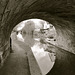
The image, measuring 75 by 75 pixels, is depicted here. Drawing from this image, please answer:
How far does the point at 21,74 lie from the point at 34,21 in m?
28.8

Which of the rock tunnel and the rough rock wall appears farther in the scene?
the rock tunnel

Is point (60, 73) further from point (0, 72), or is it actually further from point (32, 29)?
point (32, 29)

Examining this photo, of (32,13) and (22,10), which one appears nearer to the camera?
(22,10)

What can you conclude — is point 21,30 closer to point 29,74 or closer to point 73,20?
point 73,20

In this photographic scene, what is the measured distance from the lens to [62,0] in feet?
12.2

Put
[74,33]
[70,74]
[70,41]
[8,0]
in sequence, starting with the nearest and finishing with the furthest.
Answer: [8,0], [70,74], [74,33], [70,41]

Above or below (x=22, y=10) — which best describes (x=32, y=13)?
above

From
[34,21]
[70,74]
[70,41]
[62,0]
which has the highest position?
[34,21]

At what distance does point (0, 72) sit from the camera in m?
3.38

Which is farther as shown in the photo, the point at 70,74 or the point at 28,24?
the point at 28,24

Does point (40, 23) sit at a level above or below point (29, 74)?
above

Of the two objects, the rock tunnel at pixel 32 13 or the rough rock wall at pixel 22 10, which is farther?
the rock tunnel at pixel 32 13

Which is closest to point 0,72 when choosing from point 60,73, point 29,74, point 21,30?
point 29,74

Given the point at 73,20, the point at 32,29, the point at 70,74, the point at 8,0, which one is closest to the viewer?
the point at 8,0
